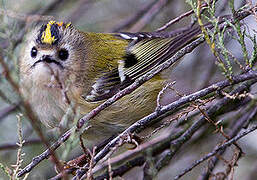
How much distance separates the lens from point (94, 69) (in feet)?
7.97

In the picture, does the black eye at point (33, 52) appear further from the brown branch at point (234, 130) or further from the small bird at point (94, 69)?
the brown branch at point (234, 130)

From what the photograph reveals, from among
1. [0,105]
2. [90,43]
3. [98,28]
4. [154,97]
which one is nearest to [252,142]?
[154,97]

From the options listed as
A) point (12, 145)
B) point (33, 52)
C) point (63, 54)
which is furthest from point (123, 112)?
point (12, 145)

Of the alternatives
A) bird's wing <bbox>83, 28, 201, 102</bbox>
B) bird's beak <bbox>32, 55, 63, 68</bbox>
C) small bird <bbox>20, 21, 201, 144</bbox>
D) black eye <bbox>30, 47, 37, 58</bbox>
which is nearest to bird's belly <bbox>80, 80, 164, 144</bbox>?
small bird <bbox>20, 21, 201, 144</bbox>

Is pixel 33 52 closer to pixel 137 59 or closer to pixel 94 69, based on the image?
pixel 94 69

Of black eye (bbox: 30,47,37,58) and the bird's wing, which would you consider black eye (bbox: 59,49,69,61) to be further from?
the bird's wing

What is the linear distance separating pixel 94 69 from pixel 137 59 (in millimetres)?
268

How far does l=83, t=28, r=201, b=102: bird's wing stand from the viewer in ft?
7.50

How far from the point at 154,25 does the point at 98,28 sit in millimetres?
479

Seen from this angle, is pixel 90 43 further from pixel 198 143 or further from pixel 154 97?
pixel 198 143

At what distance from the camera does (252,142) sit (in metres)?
2.85

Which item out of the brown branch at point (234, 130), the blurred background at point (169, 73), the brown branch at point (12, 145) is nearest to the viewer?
the brown branch at point (234, 130)

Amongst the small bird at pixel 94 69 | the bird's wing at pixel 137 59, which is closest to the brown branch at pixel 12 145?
the small bird at pixel 94 69

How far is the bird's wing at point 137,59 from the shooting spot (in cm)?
229
